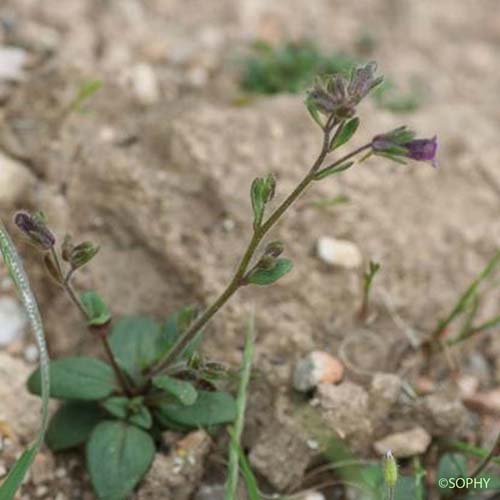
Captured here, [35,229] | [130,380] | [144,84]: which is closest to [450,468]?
[130,380]

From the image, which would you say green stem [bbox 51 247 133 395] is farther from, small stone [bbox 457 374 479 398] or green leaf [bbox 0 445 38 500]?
small stone [bbox 457 374 479 398]

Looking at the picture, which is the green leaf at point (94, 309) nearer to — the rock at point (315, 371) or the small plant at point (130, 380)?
the small plant at point (130, 380)

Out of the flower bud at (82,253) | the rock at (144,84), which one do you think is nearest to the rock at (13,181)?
the rock at (144,84)

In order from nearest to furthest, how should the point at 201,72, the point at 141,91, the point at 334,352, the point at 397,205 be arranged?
the point at 334,352, the point at 397,205, the point at 141,91, the point at 201,72

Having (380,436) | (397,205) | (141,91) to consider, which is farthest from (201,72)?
(380,436)

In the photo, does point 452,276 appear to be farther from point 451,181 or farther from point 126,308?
point 126,308
